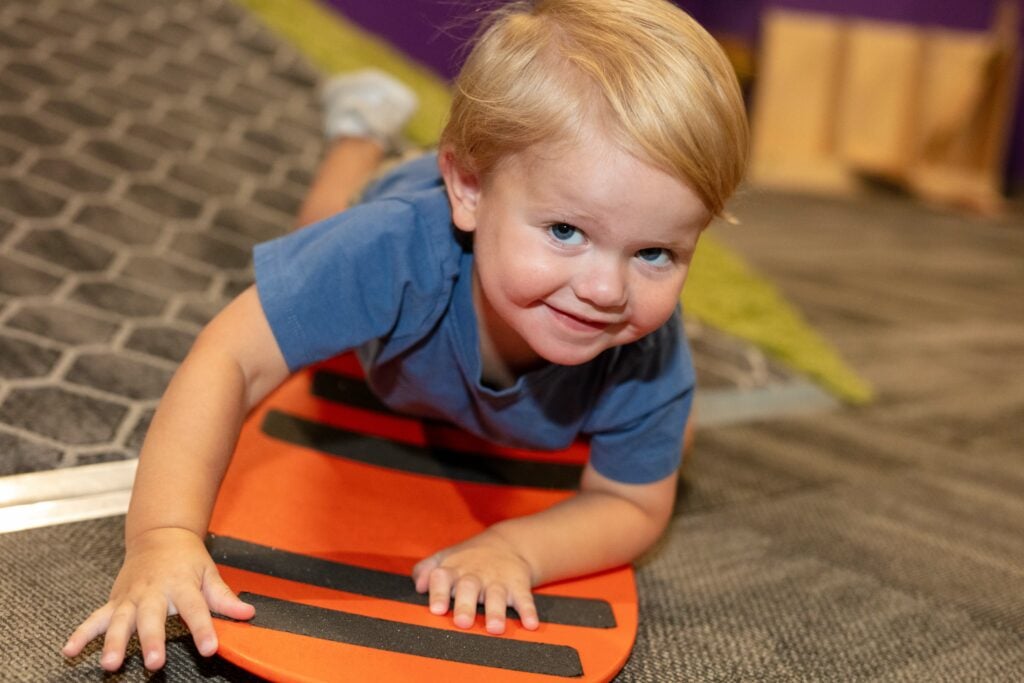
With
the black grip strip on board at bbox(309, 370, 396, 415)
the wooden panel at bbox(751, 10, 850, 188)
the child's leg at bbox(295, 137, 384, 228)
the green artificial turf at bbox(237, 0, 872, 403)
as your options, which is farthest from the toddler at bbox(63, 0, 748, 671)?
the wooden panel at bbox(751, 10, 850, 188)

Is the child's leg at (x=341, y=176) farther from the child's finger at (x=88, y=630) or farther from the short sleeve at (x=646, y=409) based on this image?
→ the child's finger at (x=88, y=630)

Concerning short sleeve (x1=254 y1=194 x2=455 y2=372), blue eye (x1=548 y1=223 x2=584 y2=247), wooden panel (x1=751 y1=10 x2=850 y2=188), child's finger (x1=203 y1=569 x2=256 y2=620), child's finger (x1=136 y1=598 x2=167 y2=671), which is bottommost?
wooden panel (x1=751 y1=10 x2=850 y2=188)

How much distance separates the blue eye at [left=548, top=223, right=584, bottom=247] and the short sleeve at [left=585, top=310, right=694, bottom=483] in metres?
0.18

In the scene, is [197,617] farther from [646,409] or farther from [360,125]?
[360,125]

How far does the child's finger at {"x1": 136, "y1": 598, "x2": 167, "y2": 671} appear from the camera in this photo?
535 mm

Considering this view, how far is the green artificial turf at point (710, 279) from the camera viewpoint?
1405 mm

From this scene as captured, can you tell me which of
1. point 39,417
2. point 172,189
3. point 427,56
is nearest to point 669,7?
point 39,417

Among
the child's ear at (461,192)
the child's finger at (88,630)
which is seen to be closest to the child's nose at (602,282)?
the child's ear at (461,192)

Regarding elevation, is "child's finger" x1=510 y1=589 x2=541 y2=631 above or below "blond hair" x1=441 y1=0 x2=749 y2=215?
below

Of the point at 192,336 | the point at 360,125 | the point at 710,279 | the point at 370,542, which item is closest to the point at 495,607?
the point at 370,542

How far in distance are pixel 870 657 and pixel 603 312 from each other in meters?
0.33

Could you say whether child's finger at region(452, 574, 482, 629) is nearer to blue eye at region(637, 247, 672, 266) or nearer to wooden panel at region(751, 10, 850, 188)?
blue eye at region(637, 247, 672, 266)

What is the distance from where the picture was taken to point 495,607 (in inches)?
26.3

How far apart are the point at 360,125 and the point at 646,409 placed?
63cm
